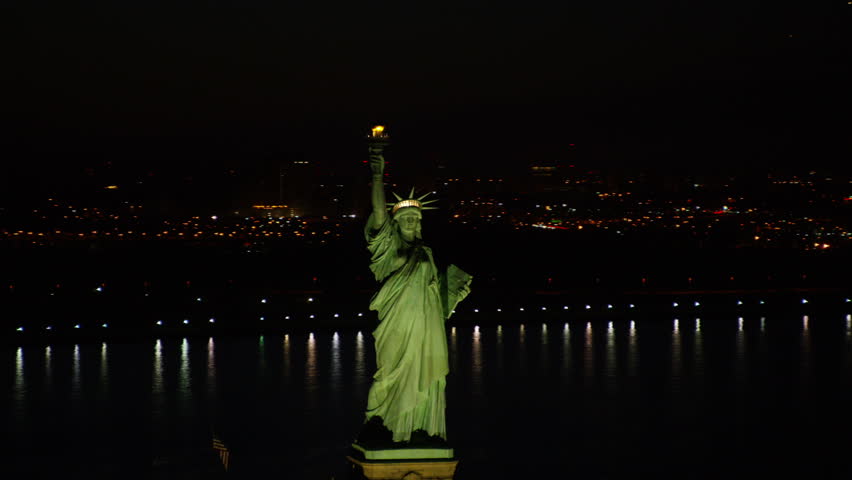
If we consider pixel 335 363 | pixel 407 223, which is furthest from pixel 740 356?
pixel 407 223

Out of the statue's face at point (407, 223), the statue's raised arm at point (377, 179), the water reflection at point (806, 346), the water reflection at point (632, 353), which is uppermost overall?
the statue's raised arm at point (377, 179)

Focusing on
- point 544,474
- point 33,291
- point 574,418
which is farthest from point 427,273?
point 33,291

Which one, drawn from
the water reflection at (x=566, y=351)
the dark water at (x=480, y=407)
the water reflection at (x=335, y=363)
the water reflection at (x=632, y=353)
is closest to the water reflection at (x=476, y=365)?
the dark water at (x=480, y=407)

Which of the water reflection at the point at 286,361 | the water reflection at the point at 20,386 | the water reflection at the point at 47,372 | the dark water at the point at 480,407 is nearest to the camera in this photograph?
the dark water at the point at 480,407

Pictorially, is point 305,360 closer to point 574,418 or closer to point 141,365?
point 141,365

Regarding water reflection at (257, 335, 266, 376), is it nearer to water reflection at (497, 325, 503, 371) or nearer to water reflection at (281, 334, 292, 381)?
water reflection at (281, 334, 292, 381)

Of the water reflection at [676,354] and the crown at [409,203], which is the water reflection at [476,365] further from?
the crown at [409,203]

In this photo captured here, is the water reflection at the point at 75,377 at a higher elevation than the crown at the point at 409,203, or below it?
below
